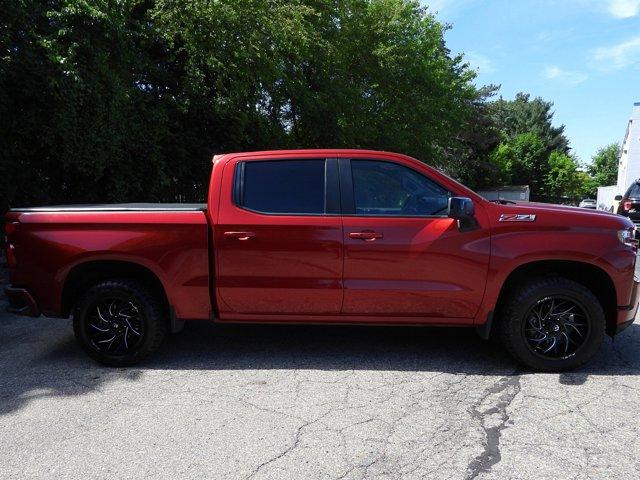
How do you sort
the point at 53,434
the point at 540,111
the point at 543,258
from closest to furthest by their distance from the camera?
the point at 53,434 < the point at 543,258 < the point at 540,111

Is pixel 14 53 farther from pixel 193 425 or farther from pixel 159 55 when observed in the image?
pixel 193 425

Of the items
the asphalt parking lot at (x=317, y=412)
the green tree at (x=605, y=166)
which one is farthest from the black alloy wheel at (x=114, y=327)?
the green tree at (x=605, y=166)

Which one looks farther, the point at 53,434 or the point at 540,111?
the point at 540,111

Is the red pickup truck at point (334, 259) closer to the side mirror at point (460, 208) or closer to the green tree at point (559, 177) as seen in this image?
the side mirror at point (460, 208)

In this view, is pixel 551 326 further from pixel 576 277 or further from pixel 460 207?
pixel 460 207

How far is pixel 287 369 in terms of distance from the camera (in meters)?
4.46

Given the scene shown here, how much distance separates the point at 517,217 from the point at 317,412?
222 cm

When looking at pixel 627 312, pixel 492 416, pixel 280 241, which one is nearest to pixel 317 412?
pixel 492 416

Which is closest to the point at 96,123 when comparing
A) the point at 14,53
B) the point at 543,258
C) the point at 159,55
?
the point at 14,53

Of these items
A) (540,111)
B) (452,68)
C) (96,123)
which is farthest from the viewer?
(540,111)

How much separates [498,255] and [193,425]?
2639 millimetres

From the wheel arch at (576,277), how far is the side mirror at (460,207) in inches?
26.2

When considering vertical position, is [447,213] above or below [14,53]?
below

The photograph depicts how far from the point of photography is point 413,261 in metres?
4.27
